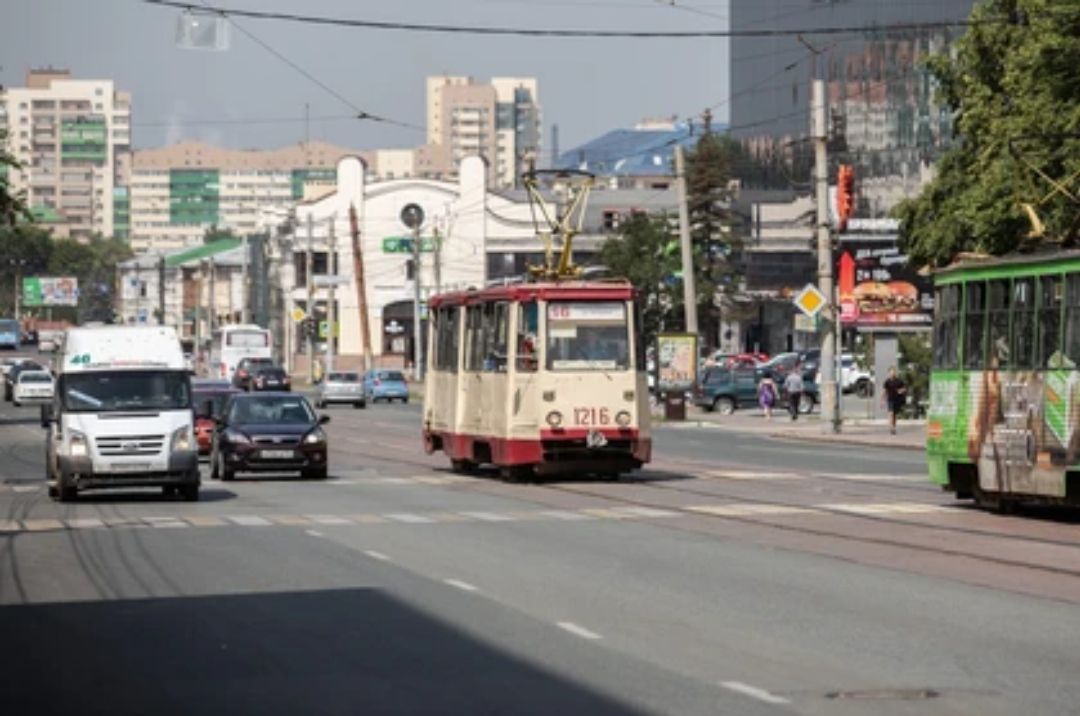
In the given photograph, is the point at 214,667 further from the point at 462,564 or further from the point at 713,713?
the point at 462,564

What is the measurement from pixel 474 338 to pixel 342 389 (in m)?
54.7

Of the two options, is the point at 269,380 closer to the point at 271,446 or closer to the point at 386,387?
the point at 386,387

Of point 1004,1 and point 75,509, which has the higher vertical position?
point 1004,1

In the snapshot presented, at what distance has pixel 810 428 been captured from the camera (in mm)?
66625

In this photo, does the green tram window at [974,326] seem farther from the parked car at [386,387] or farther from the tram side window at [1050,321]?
the parked car at [386,387]

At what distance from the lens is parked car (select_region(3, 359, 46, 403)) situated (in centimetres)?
10662

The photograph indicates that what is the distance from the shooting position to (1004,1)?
60.4m

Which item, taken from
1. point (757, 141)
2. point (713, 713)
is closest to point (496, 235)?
point (757, 141)

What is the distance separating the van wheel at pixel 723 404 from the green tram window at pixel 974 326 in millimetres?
54773

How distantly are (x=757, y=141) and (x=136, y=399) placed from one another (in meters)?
107

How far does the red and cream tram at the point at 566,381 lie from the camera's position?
121 feet

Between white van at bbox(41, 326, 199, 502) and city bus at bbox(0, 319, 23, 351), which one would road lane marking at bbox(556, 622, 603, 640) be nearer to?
white van at bbox(41, 326, 199, 502)

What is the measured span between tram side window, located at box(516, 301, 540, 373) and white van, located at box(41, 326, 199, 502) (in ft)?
17.1

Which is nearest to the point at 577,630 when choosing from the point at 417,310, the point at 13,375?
the point at 13,375
